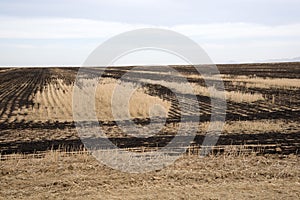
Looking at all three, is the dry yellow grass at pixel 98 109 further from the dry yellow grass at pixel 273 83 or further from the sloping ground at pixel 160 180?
the dry yellow grass at pixel 273 83

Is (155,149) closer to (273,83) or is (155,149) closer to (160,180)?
(160,180)

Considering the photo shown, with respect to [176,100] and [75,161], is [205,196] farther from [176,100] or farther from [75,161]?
[176,100]

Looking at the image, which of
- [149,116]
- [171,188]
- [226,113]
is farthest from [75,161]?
[226,113]

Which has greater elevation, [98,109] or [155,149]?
[98,109]

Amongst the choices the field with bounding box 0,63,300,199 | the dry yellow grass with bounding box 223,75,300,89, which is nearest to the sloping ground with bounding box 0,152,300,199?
the field with bounding box 0,63,300,199

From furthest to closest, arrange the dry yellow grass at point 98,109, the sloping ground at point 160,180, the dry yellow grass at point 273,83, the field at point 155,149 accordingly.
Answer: the dry yellow grass at point 273,83 < the dry yellow grass at point 98,109 < the field at point 155,149 < the sloping ground at point 160,180

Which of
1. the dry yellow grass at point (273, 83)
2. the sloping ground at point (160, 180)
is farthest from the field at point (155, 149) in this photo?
the dry yellow grass at point (273, 83)

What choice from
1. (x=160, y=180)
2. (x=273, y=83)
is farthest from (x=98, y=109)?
(x=273, y=83)

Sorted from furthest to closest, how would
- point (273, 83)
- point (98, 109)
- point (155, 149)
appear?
1. point (273, 83)
2. point (98, 109)
3. point (155, 149)

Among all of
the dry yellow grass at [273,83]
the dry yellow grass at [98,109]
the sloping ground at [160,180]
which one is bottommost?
the sloping ground at [160,180]

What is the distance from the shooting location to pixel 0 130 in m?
15.3

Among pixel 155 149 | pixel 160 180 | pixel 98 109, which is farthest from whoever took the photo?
pixel 98 109

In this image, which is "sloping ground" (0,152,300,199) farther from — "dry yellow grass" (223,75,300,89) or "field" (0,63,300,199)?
"dry yellow grass" (223,75,300,89)

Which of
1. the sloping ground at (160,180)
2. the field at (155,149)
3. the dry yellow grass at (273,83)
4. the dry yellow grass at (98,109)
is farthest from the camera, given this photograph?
the dry yellow grass at (273,83)
